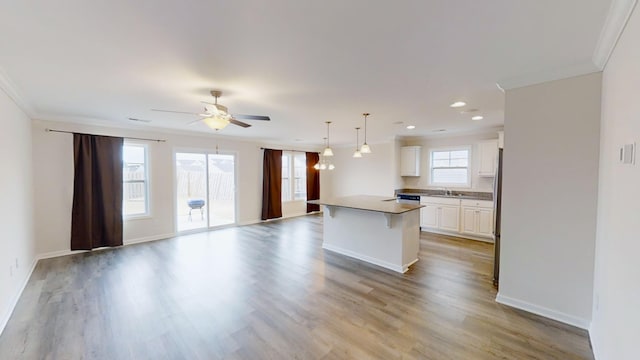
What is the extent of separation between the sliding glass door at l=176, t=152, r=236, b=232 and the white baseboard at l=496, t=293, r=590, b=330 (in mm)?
6048

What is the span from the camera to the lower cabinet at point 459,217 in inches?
214

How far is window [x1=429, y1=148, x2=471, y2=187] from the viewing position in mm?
6363

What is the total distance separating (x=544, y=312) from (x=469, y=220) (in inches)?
126

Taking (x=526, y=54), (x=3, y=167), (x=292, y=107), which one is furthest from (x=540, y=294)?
(x=3, y=167)

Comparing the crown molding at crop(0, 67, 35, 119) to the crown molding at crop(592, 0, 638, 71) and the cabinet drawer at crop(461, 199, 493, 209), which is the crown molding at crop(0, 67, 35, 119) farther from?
the cabinet drawer at crop(461, 199, 493, 209)

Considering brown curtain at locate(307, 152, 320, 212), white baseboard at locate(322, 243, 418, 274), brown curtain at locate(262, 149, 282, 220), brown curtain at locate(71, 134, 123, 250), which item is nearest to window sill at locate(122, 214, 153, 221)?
brown curtain at locate(71, 134, 123, 250)

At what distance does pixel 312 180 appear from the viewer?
8758 mm

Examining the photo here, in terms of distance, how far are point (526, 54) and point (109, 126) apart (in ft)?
20.9

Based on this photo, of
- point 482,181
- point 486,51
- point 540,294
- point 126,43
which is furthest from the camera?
point 482,181

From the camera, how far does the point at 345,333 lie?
2379mm

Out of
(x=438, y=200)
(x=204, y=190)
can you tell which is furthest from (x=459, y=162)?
(x=204, y=190)

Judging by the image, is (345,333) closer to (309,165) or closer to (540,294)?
(540,294)

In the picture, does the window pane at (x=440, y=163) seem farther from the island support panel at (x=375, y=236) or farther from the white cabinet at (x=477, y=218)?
the island support panel at (x=375, y=236)

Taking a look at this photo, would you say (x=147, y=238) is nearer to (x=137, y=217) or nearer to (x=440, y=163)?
(x=137, y=217)
